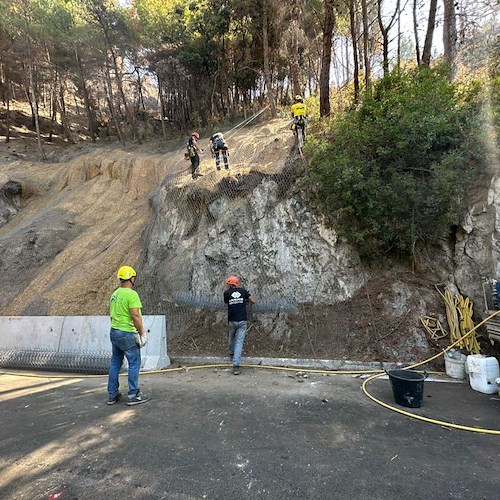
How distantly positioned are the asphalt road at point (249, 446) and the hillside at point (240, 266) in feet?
5.36

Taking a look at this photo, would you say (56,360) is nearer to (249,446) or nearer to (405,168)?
(249,446)

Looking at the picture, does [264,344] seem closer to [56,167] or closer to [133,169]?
[133,169]

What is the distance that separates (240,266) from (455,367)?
15.1 feet

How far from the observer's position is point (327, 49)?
10.2 meters

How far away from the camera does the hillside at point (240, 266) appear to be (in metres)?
6.93

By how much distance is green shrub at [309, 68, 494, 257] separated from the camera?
6883 mm

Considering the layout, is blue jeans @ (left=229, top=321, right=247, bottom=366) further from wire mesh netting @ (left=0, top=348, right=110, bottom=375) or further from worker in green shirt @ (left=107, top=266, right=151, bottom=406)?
wire mesh netting @ (left=0, top=348, right=110, bottom=375)

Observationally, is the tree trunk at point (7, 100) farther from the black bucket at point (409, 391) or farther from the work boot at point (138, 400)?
the black bucket at point (409, 391)

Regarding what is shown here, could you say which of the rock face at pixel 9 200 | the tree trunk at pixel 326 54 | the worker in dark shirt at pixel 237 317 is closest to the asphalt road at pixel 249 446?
the worker in dark shirt at pixel 237 317

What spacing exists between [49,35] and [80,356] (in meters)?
19.8

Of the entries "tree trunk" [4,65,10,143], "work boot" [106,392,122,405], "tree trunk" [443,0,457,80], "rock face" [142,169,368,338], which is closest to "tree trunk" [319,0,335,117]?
"rock face" [142,169,368,338]

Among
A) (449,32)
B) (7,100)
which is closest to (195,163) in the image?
(449,32)

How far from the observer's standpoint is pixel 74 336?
25.3ft

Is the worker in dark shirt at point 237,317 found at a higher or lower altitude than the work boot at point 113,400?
higher
